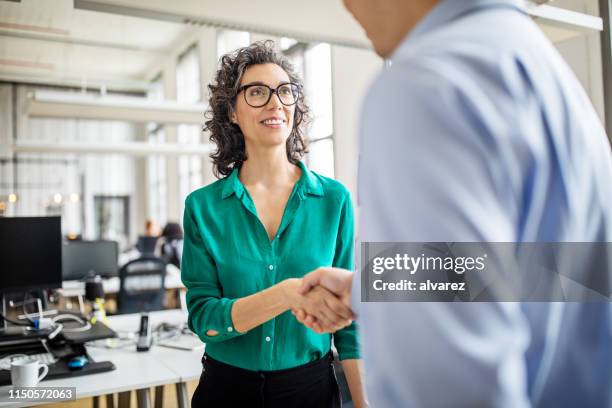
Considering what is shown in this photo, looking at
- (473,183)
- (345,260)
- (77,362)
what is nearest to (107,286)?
(77,362)

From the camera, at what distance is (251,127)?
1444 mm

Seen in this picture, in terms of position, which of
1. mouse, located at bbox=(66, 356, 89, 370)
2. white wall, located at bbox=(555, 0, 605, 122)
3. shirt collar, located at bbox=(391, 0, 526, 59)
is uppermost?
white wall, located at bbox=(555, 0, 605, 122)

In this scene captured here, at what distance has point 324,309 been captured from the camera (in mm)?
935

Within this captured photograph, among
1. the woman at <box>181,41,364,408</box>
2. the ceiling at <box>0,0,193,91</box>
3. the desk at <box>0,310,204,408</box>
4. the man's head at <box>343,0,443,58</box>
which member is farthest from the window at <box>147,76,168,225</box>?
the man's head at <box>343,0,443,58</box>

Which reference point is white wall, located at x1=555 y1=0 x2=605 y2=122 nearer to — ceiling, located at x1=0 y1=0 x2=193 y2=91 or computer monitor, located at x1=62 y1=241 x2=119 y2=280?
computer monitor, located at x1=62 y1=241 x2=119 y2=280

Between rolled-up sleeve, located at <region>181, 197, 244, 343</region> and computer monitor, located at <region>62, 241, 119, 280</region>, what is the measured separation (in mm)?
3588

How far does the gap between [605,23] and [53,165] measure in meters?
12.6

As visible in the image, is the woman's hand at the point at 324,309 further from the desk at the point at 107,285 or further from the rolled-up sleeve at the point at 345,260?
the desk at the point at 107,285

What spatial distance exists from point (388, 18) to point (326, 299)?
53cm

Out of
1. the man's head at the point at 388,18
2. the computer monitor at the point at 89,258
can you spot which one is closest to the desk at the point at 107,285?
the computer monitor at the point at 89,258

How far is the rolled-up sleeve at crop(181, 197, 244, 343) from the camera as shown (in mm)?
1231

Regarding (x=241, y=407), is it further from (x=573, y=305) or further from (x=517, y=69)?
(x=517, y=69)

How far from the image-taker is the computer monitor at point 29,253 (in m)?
2.28

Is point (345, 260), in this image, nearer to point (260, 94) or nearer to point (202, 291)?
point (202, 291)
